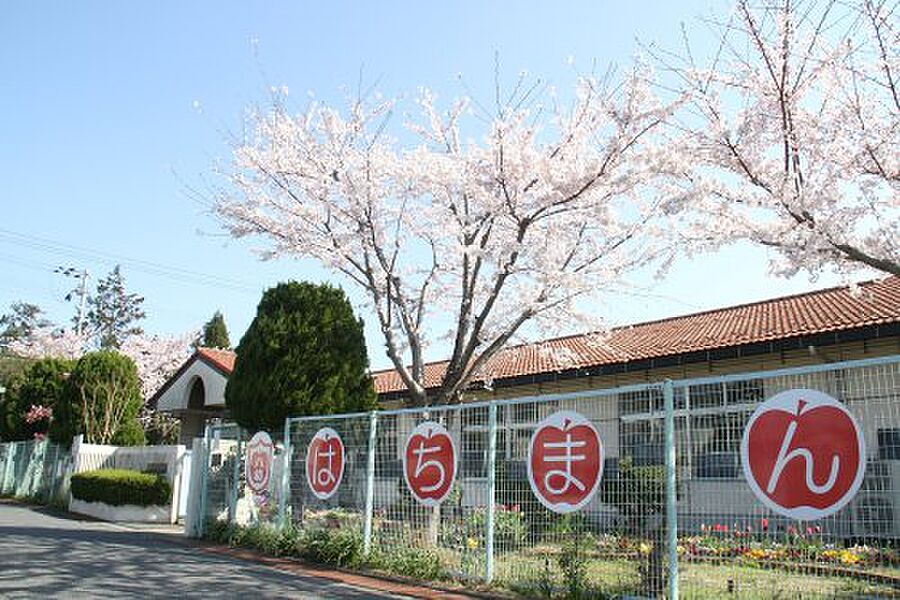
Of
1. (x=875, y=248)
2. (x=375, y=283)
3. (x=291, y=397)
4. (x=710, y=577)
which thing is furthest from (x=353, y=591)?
(x=875, y=248)

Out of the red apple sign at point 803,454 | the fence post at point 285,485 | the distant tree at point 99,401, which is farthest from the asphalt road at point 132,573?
the distant tree at point 99,401

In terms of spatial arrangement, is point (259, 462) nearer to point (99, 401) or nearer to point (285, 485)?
point (285, 485)

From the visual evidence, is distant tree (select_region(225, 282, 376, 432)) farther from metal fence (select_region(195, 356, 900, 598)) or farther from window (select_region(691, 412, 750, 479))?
window (select_region(691, 412, 750, 479))

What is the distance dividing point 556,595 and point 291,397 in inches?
246

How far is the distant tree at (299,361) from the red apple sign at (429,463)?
3574 millimetres

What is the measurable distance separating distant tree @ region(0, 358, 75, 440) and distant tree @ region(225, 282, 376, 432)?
14.5 metres

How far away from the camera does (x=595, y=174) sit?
1046 centimetres

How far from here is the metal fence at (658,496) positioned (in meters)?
5.57

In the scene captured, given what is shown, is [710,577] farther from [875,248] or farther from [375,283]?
[375,283]

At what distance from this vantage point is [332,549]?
9578mm

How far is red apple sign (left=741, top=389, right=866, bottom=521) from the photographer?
533 cm

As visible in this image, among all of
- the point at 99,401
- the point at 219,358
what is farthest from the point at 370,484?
the point at 219,358

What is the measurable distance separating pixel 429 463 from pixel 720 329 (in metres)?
8.64

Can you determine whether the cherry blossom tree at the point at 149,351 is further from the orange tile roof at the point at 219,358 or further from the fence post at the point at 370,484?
→ the fence post at the point at 370,484
